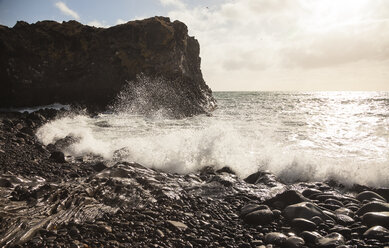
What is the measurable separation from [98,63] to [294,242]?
898 inches

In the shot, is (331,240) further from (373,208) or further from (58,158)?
(58,158)

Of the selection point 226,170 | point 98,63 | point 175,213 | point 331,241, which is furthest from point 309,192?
point 98,63

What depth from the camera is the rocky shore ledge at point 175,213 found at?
2.91 metres

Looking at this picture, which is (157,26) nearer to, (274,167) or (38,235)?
(274,167)

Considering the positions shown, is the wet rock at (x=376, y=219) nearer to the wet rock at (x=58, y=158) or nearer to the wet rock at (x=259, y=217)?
the wet rock at (x=259, y=217)

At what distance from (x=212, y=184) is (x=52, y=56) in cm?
2195

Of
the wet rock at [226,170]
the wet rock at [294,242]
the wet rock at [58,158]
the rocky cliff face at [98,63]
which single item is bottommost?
the wet rock at [226,170]

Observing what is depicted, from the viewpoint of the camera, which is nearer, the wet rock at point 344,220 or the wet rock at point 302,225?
the wet rock at point 302,225

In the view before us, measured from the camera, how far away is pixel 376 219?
3.44 metres

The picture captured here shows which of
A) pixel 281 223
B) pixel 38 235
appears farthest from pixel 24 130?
pixel 281 223

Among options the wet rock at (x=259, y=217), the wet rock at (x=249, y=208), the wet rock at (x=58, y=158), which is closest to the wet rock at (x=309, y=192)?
the wet rock at (x=249, y=208)

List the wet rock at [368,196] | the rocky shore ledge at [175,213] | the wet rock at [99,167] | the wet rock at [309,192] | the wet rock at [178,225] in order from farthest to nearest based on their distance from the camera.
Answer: the wet rock at [99,167]
the wet rock at [309,192]
the wet rock at [368,196]
the wet rock at [178,225]
the rocky shore ledge at [175,213]

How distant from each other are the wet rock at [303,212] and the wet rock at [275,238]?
60 cm

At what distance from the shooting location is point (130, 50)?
22.4 metres
